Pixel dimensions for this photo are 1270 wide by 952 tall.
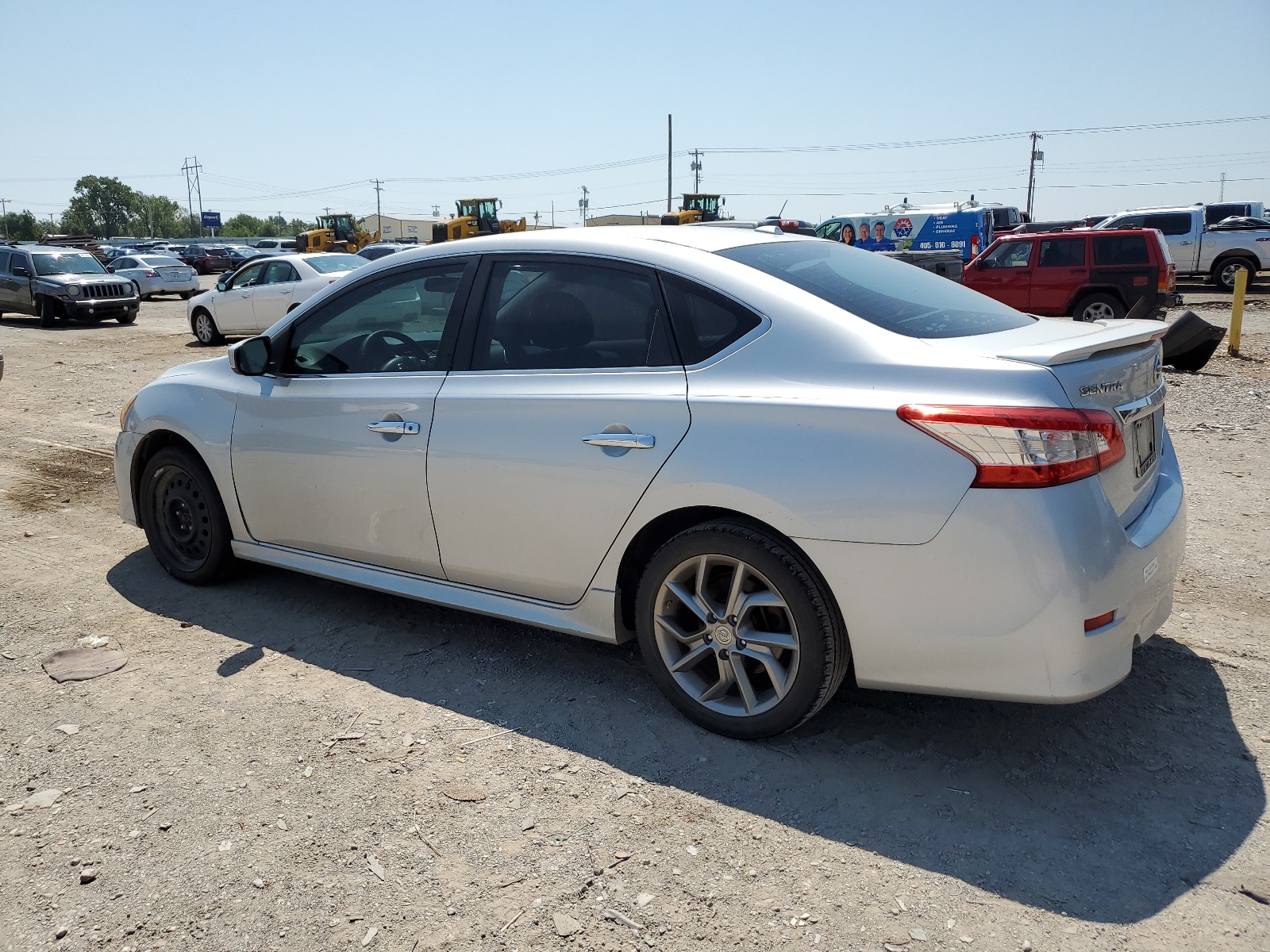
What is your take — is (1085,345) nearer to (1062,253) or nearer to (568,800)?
(568,800)

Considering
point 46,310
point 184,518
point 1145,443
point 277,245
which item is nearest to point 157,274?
point 46,310

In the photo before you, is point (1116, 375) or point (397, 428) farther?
point (397, 428)

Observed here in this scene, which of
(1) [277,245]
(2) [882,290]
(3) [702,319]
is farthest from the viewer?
(1) [277,245]

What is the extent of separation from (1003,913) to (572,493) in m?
1.83

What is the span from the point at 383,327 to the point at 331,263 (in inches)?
598

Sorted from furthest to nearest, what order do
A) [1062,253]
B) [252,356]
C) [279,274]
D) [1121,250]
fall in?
[279,274], [1062,253], [1121,250], [252,356]

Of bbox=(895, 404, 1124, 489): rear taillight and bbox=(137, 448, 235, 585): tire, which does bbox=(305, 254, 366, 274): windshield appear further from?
bbox=(895, 404, 1124, 489): rear taillight

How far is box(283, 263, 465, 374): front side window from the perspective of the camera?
400 cm

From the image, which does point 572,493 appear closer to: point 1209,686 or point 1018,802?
point 1018,802

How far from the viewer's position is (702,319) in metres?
3.37

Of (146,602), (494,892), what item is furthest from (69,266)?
(494,892)

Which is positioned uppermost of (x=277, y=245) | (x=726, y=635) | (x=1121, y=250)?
(x=277, y=245)

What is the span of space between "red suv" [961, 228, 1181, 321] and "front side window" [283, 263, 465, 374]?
44.3 feet

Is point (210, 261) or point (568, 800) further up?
point (210, 261)
